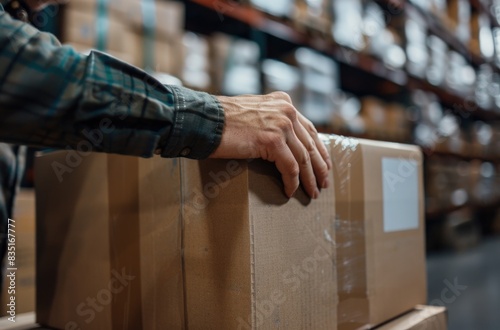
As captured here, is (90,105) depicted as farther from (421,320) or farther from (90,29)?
(90,29)

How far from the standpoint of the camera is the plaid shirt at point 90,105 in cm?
51

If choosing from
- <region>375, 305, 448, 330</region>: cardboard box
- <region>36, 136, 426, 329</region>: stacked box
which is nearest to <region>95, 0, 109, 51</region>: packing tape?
<region>36, 136, 426, 329</region>: stacked box

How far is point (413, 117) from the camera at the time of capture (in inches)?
122

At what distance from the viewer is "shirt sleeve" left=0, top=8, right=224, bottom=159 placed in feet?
1.69

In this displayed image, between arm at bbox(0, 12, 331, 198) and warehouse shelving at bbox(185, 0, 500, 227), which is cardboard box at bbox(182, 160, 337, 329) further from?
warehouse shelving at bbox(185, 0, 500, 227)

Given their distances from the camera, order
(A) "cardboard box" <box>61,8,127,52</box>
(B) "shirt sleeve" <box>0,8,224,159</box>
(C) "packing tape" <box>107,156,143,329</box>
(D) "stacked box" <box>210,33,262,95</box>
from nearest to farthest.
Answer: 1. (B) "shirt sleeve" <box>0,8,224,159</box>
2. (C) "packing tape" <box>107,156,143,329</box>
3. (A) "cardboard box" <box>61,8,127,52</box>
4. (D) "stacked box" <box>210,33,262,95</box>

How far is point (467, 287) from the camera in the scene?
235 cm

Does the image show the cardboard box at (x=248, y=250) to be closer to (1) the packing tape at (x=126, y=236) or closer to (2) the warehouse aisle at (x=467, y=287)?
(1) the packing tape at (x=126, y=236)

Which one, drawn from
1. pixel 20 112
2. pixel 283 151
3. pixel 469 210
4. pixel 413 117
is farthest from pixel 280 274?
pixel 469 210

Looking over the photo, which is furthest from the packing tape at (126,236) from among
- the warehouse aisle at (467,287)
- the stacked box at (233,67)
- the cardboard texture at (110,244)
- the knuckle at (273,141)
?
the warehouse aisle at (467,287)

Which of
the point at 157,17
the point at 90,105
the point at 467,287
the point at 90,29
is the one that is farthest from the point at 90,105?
the point at 467,287

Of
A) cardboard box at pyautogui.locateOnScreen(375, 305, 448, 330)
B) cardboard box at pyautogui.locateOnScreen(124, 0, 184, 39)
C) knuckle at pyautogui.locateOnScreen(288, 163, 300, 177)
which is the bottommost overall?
cardboard box at pyautogui.locateOnScreen(375, 305, 448, 330)

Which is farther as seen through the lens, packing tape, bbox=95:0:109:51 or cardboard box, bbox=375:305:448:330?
packing tape, bbox=95:0:109:51

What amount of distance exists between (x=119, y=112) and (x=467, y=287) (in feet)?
7.52
